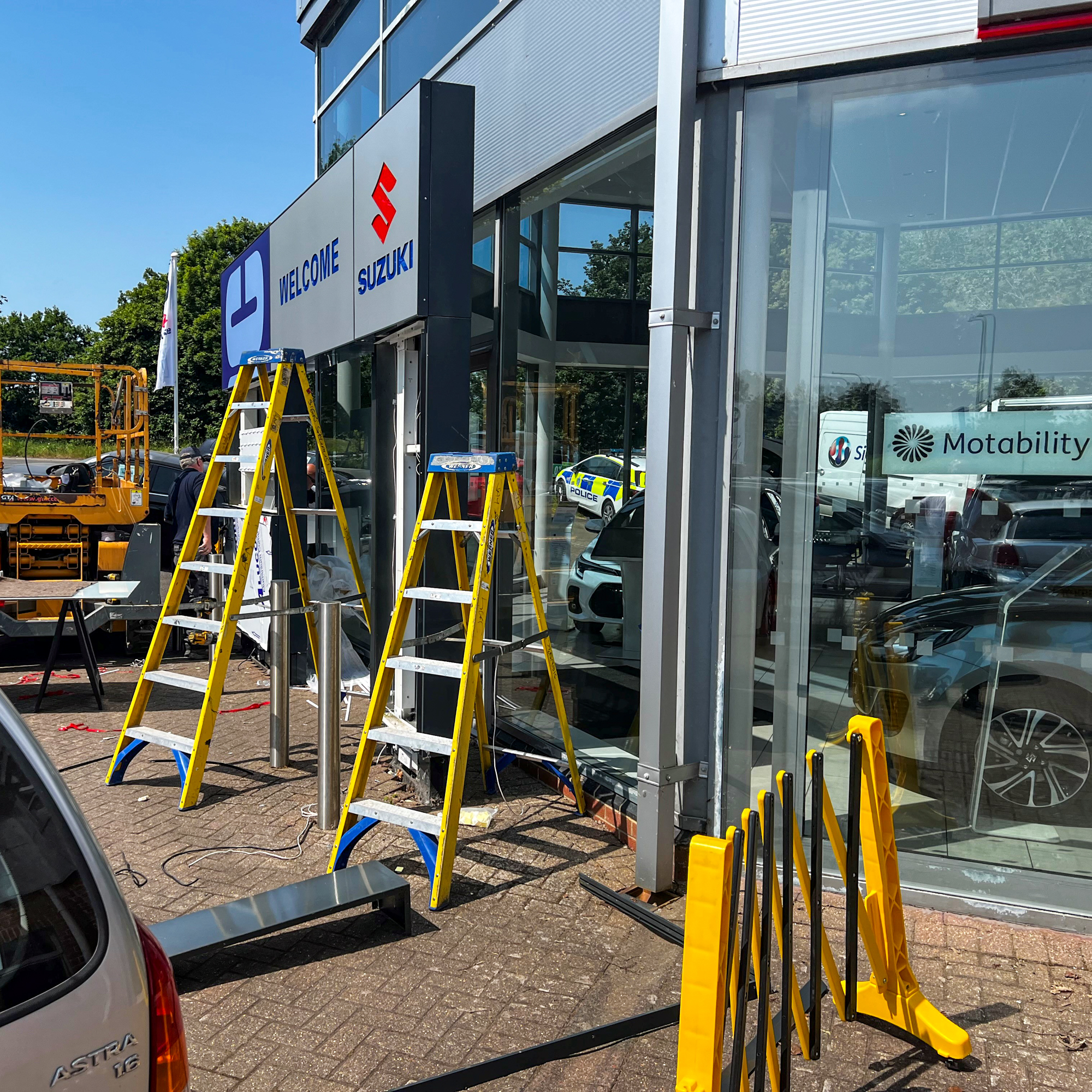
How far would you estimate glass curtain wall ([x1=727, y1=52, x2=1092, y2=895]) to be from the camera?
12.5ft

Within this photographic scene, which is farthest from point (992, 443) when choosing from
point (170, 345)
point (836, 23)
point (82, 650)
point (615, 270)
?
point (170, 345)

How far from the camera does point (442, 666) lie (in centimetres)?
435

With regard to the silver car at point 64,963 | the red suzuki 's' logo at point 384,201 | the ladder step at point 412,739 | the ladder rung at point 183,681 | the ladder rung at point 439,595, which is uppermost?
the red suzuki 's' logo at point 384,201

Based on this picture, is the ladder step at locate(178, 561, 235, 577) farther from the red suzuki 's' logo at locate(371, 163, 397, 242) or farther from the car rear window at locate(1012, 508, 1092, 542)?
the car rear window at locate(1012, 508, 1092, 542)

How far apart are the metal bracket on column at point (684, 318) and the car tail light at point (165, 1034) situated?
3.19 meters

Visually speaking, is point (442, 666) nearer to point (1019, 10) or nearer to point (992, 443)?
point (992, 443)

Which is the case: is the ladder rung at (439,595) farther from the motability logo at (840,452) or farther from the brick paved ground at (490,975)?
the motability logo at (840,452)

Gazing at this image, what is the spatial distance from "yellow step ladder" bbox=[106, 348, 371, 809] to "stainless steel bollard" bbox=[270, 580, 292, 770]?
0.17m

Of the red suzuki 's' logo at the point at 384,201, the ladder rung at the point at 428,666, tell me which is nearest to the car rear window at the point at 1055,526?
the ladder rung at the point at 428,666

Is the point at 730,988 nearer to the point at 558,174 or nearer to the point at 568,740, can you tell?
the point at 568,740

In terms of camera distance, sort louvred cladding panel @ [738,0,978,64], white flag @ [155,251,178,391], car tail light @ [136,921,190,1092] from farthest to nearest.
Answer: white flag @ [155,251,178,391] < louvred cladding panel @ [738,0,978,64] < car tail light @ [136,921,190,1092]

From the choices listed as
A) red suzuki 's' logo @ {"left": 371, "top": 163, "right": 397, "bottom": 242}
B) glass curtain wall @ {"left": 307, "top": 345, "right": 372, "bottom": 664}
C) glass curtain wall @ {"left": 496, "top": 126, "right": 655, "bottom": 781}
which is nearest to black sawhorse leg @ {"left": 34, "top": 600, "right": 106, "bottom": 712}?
glass curtain wall @ {"left": 307, "top": 345, "right": 372, "bottom": 664}

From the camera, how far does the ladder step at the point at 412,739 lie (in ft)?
14.0

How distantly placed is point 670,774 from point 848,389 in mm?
1774
